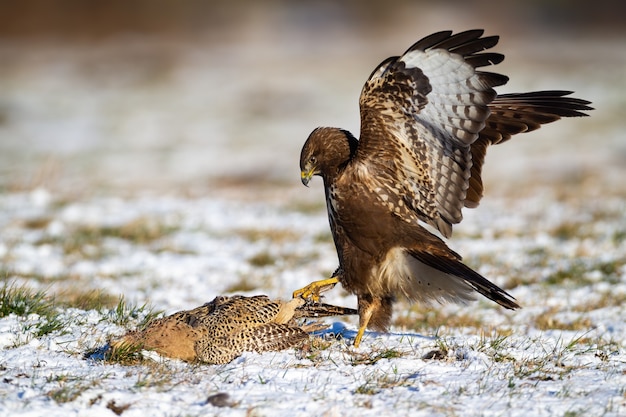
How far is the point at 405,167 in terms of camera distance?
5.50 metres

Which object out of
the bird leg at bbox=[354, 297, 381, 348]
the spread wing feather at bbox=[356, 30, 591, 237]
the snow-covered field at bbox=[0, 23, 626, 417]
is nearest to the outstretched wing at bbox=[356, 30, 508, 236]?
the spread wing feather at bbox=[356, 30, 591, 237]

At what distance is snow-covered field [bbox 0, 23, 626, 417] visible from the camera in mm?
4031

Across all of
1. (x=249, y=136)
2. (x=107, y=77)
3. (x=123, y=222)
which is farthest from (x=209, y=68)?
(x=123, y=222)

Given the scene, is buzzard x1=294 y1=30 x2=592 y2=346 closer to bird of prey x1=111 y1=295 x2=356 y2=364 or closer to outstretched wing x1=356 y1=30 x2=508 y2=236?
outstretched wing x1=356 y1=30 x2=508 y2=236

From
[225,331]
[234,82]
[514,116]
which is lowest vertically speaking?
[225,331]

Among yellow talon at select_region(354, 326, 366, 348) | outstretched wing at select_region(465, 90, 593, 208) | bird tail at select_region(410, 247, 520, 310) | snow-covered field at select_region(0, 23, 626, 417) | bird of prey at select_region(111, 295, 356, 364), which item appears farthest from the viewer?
outstretched wing at select_region(465, 90, 593, 208)

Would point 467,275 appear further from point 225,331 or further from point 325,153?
→ point 225,331

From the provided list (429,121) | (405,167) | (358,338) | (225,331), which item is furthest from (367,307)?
(429,121)

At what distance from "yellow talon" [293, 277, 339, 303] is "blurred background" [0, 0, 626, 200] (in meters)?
9.13

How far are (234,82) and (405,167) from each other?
91.7 feet

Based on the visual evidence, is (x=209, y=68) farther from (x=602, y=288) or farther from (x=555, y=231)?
(x=602, y=288)

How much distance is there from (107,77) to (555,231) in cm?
2696

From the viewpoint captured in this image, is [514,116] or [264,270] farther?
[264,270]

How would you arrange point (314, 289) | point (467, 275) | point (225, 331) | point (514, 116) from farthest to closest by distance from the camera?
point (514, 116)
point (314, 289)
point (467, 275)
point (225, 331)
